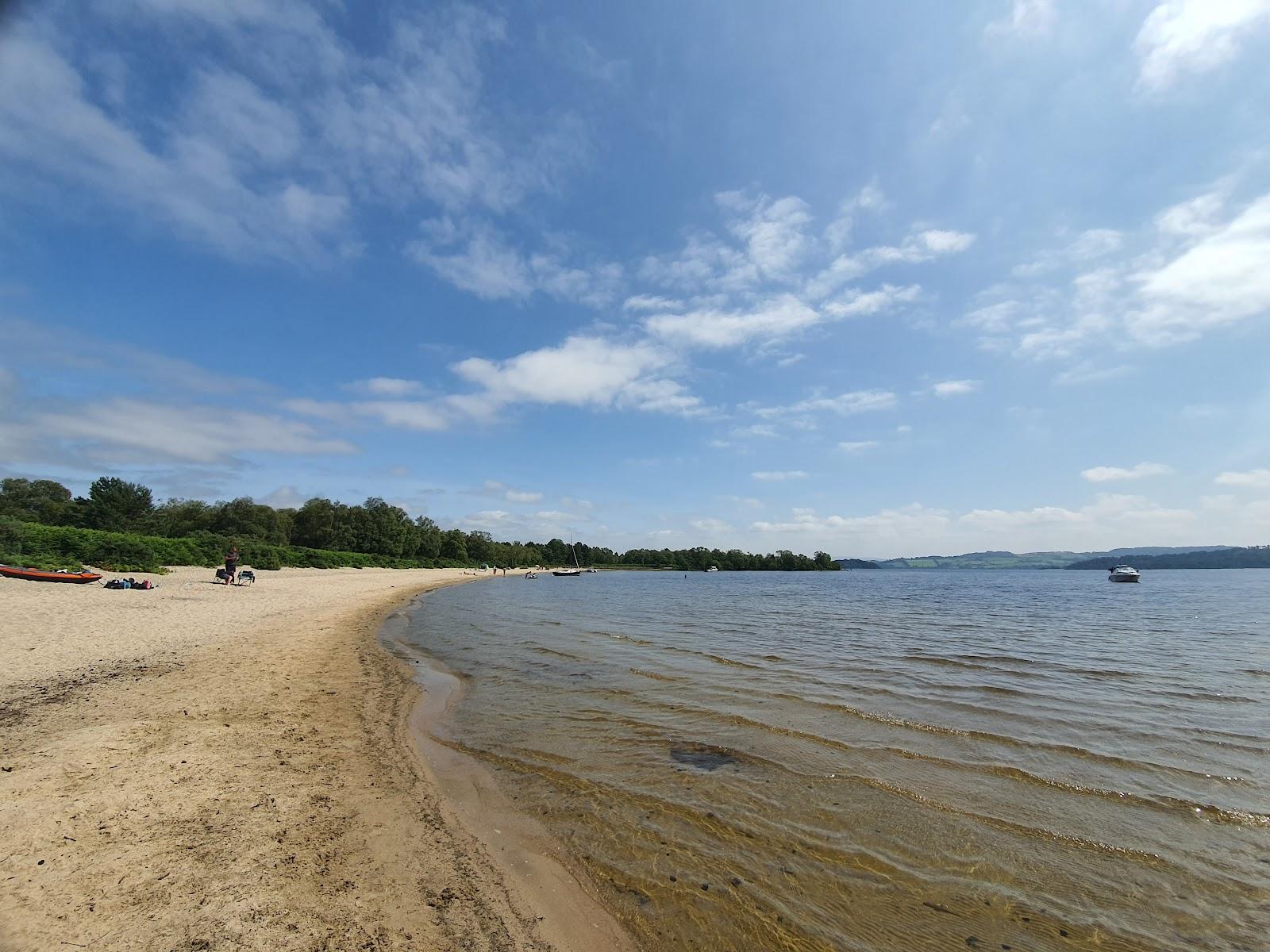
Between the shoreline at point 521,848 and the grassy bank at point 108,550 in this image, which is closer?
the shoreline at point 521,848

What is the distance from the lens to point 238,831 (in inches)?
228

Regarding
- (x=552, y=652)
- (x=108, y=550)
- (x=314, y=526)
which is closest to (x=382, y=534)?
(x=314, y=526)

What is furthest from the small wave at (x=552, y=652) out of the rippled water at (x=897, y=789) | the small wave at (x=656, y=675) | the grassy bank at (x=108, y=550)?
the grassy bank at (x=108, y=550)

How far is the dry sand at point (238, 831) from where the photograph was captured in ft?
14.3

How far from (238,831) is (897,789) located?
8.33 metres

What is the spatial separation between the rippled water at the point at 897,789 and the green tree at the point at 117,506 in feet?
207

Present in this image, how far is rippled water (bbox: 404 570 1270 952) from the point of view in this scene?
5.21 m

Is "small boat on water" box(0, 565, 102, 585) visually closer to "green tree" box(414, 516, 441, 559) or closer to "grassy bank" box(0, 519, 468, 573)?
"grassy bank" box(0, 519, 468, 573)

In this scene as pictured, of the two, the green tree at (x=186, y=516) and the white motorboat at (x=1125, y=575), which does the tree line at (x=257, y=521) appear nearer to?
the green tree at (x=186, y=516)

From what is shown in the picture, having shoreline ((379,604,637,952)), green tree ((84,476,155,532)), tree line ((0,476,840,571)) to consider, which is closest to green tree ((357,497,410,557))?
tree line ((0,476,840,571))

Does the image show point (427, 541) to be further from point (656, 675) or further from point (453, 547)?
point (656, 675)

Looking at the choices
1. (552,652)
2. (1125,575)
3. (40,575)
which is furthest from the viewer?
(1125,575)

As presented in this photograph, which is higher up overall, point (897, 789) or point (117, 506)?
point (117, 506)

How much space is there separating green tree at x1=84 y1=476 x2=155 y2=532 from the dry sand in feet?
205
